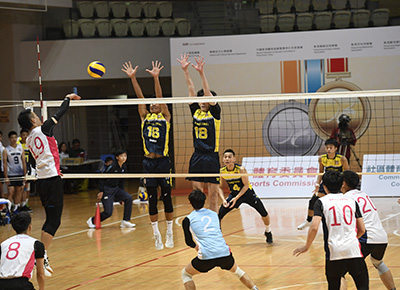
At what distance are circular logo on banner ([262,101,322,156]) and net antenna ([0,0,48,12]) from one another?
679cm

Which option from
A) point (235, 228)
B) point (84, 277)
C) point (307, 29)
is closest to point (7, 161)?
point (235, 228)

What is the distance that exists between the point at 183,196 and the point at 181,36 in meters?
4.84

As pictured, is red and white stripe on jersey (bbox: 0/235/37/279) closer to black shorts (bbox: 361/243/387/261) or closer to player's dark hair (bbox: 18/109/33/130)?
player's dark hair (bbox: 18/109/33/130)

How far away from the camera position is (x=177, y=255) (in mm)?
8750

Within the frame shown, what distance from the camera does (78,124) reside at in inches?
777

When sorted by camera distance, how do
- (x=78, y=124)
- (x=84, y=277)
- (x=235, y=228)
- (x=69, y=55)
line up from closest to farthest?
(x=84, y=277)
(x=235, y=228)
(x=69, y=55)
(x=78, y=124)

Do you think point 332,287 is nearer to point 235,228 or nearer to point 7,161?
point 235,228

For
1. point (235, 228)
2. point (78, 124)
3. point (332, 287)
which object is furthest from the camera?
point (78, 124)

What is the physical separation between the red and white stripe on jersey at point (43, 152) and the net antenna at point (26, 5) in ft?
31.7

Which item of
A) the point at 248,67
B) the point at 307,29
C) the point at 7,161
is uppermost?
the point at 307,29

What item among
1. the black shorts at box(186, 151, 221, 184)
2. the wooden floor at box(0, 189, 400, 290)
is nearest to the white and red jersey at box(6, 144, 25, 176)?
the wooden floor at box(0, 189, 400, 290)

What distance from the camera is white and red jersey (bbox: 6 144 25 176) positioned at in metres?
13.5

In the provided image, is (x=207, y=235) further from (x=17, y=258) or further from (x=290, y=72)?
(x=290, y=72)

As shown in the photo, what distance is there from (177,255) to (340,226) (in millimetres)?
3947
